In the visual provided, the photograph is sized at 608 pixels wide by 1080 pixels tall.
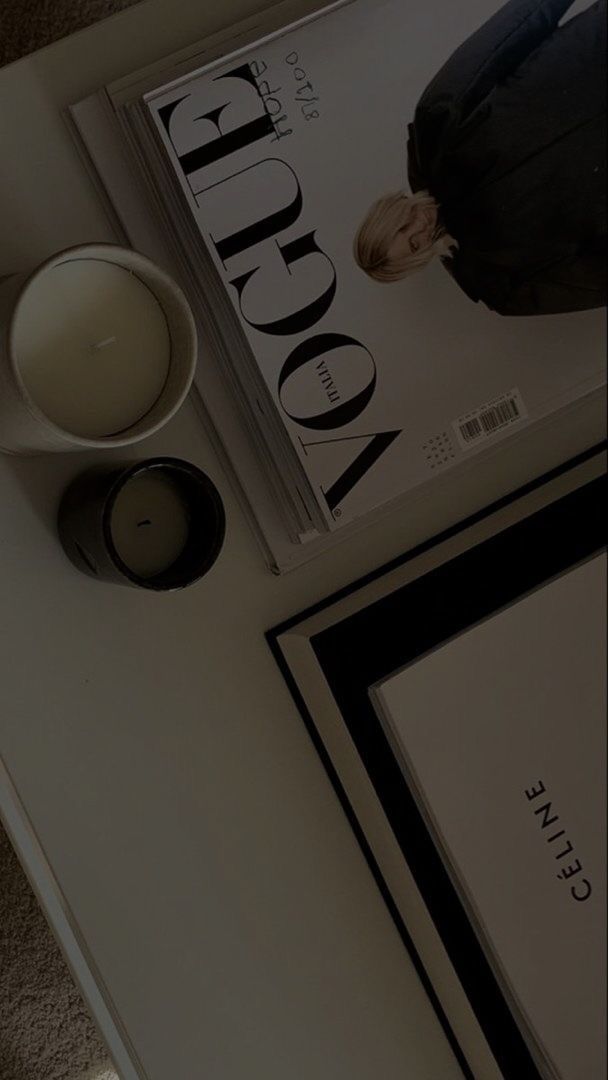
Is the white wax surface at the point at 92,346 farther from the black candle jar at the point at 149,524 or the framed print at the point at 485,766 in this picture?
the framed print at the point at 485,766

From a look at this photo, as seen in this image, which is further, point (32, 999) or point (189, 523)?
point (32, 999)

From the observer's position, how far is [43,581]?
1.60 feet

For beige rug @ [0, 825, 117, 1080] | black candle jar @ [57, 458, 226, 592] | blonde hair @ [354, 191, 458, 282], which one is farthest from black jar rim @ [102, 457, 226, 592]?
beige rug @ [0, 825, 117, 1080]

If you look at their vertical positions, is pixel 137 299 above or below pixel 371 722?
above

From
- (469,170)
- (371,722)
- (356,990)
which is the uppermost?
(469,170)

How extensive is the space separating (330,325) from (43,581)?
190mm

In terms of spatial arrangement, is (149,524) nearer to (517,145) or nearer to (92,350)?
(92,350)

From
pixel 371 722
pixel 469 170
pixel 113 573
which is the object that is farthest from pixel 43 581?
pixel 469 170

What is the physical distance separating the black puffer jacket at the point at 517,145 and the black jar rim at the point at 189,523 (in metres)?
0.18

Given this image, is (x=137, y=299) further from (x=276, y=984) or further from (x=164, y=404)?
(x=276, y=984)

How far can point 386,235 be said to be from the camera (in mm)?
513

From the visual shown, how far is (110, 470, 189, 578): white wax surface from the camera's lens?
18.4 inches

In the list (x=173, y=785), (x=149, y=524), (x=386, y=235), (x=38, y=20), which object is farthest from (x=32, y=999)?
(x=38, y=20)

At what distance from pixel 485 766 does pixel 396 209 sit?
11.2 inches
